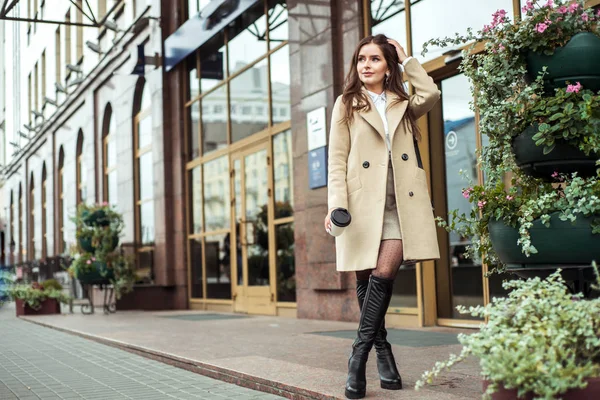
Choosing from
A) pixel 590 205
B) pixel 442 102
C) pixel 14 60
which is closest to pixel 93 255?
pixel 442 102

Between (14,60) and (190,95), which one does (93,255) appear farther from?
(14,60)

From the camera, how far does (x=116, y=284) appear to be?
47.3 feet

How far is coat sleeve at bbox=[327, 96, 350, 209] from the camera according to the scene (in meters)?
4.22

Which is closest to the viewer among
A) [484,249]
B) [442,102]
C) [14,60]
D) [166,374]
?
[484,249]

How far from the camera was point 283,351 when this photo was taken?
21.7ft

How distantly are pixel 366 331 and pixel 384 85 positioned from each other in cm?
129

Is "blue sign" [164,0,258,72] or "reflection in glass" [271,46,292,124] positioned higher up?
"blue sign" [164,0,258,72]

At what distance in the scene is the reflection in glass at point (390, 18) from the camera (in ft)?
28.6

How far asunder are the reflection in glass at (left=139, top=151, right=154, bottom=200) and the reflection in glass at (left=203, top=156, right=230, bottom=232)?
2189mm

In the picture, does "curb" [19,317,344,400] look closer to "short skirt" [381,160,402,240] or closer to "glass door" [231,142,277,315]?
"short skirt" [381,160,402,240]

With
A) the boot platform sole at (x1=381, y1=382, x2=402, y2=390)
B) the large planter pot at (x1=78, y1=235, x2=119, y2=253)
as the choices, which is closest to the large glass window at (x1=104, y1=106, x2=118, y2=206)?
the large planter pot at (x1=78, y1=235, x2=119, y2=253)

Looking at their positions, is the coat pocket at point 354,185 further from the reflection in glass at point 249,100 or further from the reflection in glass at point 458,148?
the reflection in glass at point 249,100

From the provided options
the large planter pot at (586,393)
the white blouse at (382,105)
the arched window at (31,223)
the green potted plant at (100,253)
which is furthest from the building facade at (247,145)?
the arched window at (31,223)

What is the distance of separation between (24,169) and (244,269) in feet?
73.8
